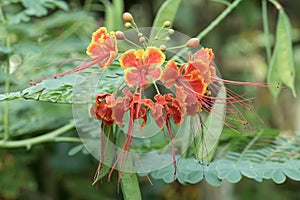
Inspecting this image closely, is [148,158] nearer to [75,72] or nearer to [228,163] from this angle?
[228,163]

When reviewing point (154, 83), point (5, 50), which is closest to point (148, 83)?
point (154, 83)

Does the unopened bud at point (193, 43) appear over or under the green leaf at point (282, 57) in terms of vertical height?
over

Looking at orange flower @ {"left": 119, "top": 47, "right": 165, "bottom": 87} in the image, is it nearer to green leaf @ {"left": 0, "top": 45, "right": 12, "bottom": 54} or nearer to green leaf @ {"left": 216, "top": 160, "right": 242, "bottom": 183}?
green leaf @ {"left": 216, "top": 160, "right": 242, "bottom": 183}

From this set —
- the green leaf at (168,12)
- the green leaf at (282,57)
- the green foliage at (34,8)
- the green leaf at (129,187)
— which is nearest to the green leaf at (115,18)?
the green foliage at (34,8)

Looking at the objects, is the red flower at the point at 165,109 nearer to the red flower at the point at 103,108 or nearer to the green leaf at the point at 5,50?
the red flower at the point at 103,108

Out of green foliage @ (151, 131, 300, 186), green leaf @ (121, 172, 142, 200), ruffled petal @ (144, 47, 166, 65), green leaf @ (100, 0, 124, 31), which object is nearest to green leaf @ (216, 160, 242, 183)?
green foliage @ (151, 131, 300, 186)
